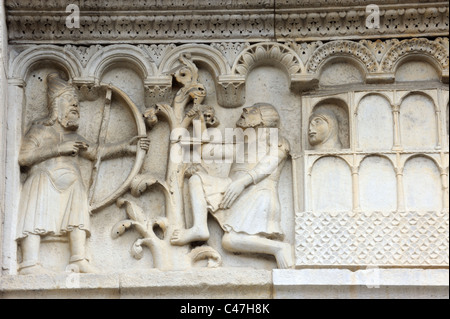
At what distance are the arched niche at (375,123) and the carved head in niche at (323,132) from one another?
16 cm

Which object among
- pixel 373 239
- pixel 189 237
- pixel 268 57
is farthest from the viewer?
pixel 268 57

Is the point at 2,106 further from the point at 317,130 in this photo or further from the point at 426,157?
the point at 426,157

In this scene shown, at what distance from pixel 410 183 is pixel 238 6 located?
167 cm

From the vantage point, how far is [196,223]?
7.77 m

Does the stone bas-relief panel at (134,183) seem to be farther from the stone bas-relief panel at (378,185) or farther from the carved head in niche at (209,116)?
the stone bas-relief panel at (378,185)

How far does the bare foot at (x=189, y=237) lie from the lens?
775cm

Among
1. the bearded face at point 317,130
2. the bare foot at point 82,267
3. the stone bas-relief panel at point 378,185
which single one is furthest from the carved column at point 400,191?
the bare foot at point 82,267

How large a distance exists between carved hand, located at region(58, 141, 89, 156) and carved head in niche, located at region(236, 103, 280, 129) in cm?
108

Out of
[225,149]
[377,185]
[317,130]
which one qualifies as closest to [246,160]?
[225,149]

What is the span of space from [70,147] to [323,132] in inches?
66.5
